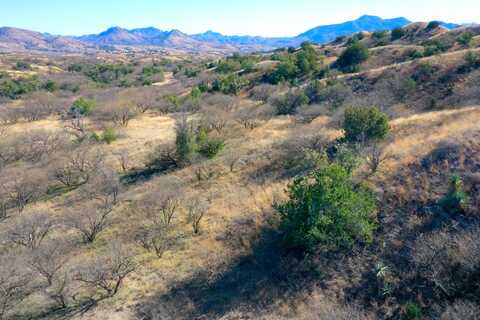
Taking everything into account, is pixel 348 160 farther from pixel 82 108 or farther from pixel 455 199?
pixel 82 108

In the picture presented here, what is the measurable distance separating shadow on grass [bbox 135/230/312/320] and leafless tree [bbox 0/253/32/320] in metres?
5.54

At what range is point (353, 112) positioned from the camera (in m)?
24.7

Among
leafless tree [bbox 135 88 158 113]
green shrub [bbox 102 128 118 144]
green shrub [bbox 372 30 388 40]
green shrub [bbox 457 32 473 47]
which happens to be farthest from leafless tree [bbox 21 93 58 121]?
green shrub [bbox 372 30 388 40]

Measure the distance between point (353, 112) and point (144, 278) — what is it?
18.1 meters

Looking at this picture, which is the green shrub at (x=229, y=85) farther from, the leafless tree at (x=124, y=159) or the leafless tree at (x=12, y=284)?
the leafless tree at (x=12, y=284)

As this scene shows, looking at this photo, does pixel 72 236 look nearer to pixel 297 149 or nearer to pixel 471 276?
pixel 297 149

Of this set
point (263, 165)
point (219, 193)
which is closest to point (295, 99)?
point (263, 165)

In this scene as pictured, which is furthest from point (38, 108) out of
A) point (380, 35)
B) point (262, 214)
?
point (380, 35)

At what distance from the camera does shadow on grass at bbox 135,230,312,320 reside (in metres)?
14.1

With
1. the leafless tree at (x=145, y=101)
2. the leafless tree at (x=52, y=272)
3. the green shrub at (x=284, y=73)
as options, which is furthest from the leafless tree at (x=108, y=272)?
the green shrub at (x=284, y=73)

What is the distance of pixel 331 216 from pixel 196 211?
9068 millimetres

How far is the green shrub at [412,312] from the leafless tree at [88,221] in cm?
1650

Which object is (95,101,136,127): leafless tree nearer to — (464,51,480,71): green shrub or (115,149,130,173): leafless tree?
(115,149,130,173): leafless tree

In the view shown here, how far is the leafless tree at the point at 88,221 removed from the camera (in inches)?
776
